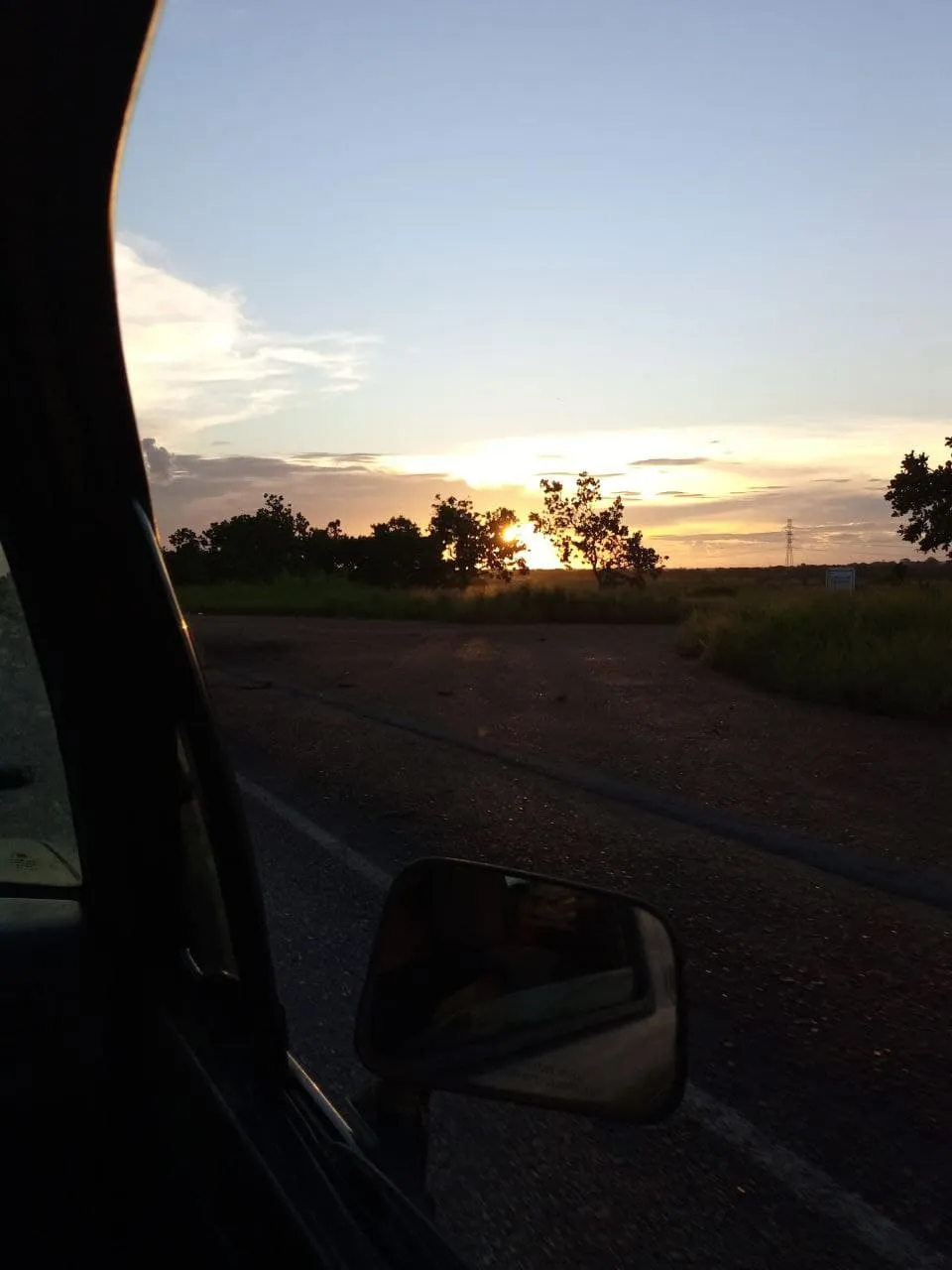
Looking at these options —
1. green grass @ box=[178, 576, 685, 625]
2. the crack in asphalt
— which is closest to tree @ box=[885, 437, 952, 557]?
green grass @ box=[178, 576, 685, 625]

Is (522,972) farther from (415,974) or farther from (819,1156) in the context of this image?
(819,1156)

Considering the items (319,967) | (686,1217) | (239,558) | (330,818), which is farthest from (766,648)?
(239,558)

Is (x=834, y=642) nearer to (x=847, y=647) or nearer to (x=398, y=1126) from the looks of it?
(x=847, y=647)

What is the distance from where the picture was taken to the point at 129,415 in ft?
4.44

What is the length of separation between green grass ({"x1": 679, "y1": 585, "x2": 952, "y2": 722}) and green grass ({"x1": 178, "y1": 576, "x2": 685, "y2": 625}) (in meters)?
11.2

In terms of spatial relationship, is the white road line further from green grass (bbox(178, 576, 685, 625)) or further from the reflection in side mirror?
green grass (bbox(178, 576, 685, 625))

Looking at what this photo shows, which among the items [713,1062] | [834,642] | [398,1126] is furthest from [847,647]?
[398,1126]

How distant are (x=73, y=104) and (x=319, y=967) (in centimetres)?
400

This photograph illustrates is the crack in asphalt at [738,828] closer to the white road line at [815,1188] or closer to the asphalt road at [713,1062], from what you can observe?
the asphalt road at [713,1062]

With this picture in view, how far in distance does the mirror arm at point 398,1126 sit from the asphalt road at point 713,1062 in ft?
4.36

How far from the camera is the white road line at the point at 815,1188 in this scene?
9.52 feet

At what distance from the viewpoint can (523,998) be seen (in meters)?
1.55

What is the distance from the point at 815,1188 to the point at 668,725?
30.2 feet

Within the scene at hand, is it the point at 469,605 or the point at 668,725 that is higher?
the point at 469,605
